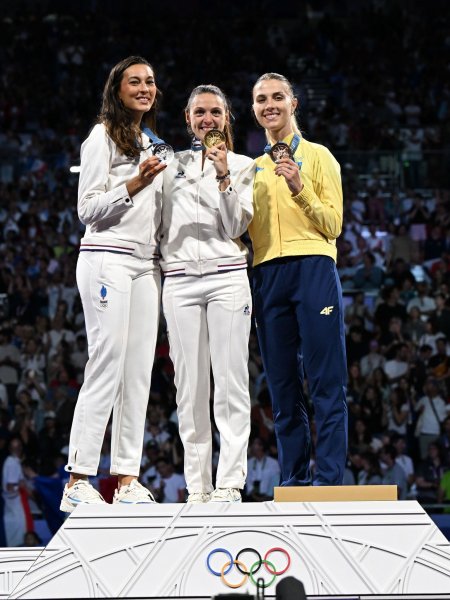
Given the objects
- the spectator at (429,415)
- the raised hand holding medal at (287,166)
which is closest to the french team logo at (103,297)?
the raised hand holding medal at (287,166)

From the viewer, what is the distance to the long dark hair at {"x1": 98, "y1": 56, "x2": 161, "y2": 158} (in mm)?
5422

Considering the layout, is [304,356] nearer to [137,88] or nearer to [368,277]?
[137,88]

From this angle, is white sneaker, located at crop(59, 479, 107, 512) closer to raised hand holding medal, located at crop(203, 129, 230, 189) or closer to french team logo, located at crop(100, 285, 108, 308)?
french team logo, located at crop(100, 285, 108, 308)

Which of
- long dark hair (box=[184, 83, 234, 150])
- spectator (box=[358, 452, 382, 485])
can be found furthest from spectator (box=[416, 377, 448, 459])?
long dark hair (box=[184, 83, 234, 150])

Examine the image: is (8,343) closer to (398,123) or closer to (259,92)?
(259,92)

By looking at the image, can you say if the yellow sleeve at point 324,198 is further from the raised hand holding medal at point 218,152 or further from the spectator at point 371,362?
the spectator at point 371,362

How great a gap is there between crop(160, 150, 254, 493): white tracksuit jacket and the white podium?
2.31 feet

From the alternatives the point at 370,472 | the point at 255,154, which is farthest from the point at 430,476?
the point at 255,154

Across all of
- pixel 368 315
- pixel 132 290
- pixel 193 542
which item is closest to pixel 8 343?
pixel 368 315

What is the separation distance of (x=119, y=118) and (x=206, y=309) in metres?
1.04

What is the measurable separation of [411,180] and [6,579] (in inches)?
401

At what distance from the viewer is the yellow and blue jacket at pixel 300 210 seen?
5477mm

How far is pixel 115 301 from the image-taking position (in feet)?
17.4

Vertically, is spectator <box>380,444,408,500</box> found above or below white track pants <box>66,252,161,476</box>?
below
